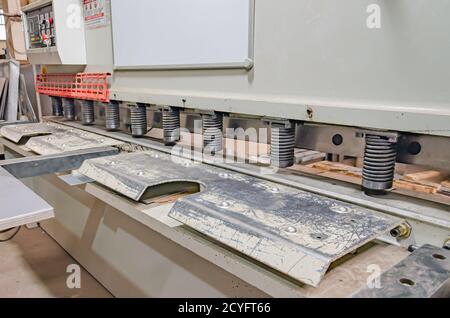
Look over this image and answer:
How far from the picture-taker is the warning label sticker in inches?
61.8

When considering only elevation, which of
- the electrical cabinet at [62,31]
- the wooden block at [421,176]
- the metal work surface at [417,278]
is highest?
the electrical cabinet at [62,31]

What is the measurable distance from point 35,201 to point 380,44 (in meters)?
0.86

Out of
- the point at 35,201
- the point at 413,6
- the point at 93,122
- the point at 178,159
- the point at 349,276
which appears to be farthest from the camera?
the point at 93,122

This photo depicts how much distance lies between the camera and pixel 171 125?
1.38m

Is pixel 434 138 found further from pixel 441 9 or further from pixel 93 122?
pixel 93 122

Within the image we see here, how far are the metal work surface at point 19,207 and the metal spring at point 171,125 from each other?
0.58 meters

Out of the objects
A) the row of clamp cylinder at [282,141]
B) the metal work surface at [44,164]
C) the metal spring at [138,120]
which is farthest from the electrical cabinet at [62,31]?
the metal work surface at [44,164]

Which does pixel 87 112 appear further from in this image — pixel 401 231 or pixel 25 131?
pixel 401 231

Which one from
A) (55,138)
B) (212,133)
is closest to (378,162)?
(212,133)

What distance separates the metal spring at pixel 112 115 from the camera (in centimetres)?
169

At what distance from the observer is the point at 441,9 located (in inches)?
25.8

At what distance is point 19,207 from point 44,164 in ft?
1.40

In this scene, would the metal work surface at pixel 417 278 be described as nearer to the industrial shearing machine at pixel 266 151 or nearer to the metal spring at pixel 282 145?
the industrial shearing machine at pixel 266 151
